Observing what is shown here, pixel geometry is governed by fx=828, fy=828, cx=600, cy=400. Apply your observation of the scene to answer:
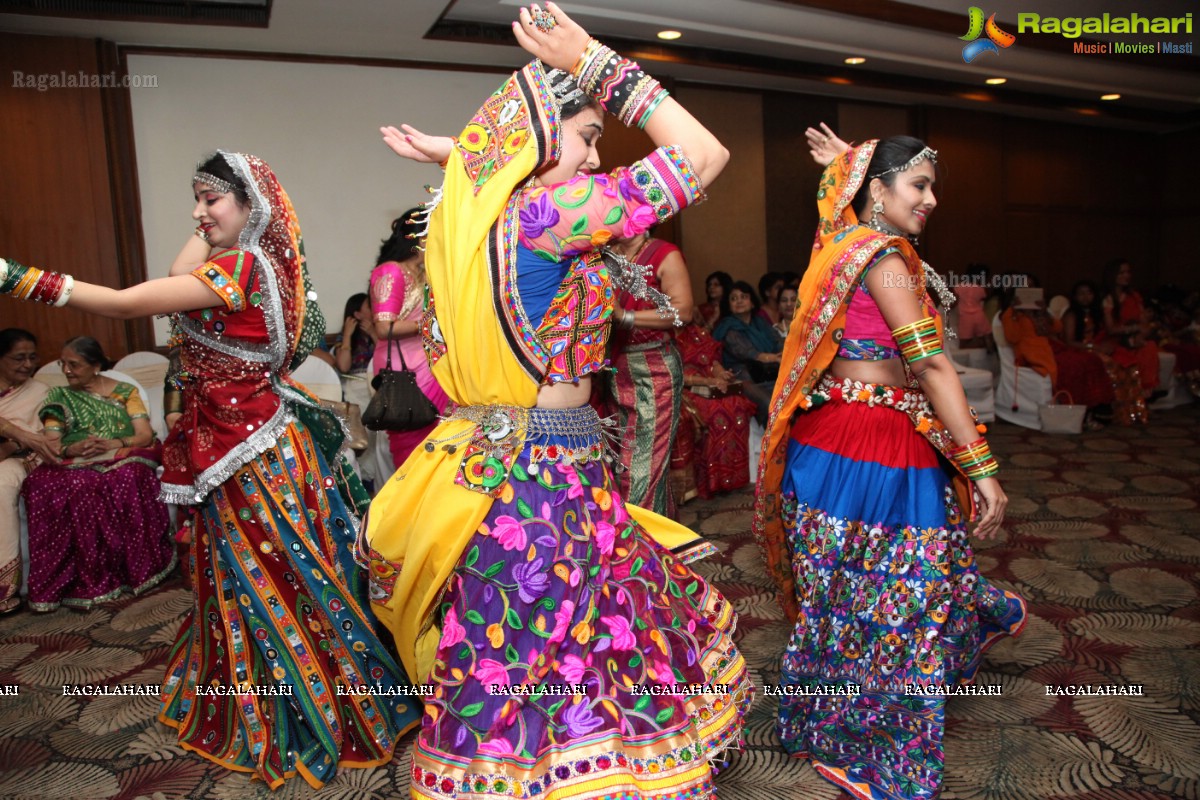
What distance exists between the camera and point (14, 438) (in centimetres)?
359

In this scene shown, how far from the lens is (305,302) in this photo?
2.22 metres

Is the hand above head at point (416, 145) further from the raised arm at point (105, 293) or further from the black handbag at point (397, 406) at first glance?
the black handbag at point (397, 406)

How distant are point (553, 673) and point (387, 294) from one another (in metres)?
2.01

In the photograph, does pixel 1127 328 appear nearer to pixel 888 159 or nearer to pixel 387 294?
pixel 888 159

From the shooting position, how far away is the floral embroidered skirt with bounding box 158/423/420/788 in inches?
80.4

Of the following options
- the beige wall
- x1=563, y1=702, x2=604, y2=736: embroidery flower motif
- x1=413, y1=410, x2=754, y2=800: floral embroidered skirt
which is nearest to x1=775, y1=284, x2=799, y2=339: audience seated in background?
the beige wall

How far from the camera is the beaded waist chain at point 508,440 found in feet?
4.63

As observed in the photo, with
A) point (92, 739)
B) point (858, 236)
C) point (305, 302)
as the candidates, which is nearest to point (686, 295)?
point (858, 236)

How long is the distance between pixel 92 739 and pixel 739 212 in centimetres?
646

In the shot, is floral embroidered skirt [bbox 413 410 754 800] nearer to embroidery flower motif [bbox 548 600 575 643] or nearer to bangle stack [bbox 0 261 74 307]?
embroidery flower motif [bbox 548 600 575 643]

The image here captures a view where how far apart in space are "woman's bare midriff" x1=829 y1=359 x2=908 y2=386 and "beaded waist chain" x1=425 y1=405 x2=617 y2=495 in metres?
0.84

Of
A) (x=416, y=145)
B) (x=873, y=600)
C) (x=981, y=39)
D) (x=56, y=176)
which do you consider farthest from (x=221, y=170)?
(x=981, y=39)

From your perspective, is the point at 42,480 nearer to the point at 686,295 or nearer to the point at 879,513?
the point at 686,295

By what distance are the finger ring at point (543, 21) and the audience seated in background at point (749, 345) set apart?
155 inches
